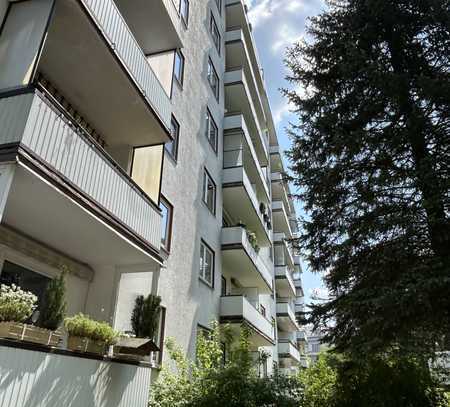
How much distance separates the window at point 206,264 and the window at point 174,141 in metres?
3.88

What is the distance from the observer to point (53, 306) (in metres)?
6.23

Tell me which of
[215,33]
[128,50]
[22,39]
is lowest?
[22,39]

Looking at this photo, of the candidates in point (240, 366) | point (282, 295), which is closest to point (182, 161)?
point (240, 366)

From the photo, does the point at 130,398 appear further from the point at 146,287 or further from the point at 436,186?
the point at 436,186

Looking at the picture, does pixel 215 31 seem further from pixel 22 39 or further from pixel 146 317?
pixel 146 317

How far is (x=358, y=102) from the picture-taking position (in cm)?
1238

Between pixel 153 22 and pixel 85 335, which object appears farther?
pixel 153 22

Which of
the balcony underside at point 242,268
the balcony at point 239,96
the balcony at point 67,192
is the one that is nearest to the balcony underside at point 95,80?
the balcony at point 67,192

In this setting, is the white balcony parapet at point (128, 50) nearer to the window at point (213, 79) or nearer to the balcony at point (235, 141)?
the balcony at point (235, 141)

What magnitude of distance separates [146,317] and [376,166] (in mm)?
7688

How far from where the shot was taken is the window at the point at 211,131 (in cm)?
1905

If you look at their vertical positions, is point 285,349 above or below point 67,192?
below

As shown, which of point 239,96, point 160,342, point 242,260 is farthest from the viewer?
point 239,96

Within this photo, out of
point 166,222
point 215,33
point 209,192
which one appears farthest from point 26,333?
point 215,33
